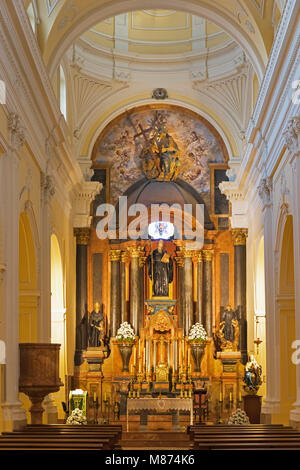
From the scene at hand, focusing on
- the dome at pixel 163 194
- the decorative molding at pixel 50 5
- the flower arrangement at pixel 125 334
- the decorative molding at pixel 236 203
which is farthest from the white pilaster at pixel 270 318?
the decorative molding at pixel 50 5

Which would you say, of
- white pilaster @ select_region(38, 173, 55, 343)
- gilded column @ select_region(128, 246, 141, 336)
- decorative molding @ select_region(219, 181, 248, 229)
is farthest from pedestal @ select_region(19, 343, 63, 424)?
decorative molding @ select_region(219, 181, 248, 229)

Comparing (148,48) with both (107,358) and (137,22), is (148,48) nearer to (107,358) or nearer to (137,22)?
(137,22)

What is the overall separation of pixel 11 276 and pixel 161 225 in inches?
427

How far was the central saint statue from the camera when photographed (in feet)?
74.3

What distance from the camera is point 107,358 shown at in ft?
73.7

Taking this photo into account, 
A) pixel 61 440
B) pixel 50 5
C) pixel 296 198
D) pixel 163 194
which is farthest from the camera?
pixel 163 194

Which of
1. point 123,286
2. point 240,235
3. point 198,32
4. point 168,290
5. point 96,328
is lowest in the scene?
point 96,328

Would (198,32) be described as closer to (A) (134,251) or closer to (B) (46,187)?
(A) (134,251)

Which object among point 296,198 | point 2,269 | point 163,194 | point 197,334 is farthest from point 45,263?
point 163,194

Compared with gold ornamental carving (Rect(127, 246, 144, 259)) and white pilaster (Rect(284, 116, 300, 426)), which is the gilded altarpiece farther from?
white pilaster (Rect(284, 116, 300, 426))

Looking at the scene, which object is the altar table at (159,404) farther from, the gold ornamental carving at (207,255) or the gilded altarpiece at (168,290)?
the gold ornamental carving at (207,255)

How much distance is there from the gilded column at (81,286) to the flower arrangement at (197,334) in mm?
3114

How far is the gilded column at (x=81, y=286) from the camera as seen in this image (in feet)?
74.3

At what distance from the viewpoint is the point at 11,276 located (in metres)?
13.1
